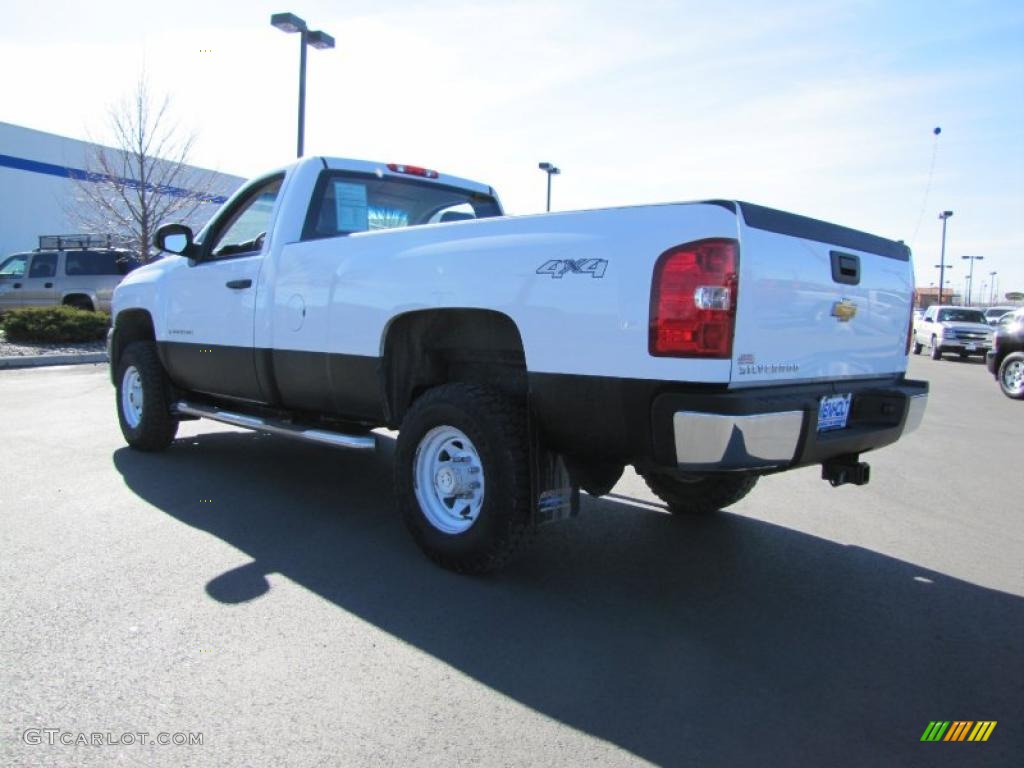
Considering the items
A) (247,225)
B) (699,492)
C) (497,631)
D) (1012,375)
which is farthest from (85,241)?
(1012,375)

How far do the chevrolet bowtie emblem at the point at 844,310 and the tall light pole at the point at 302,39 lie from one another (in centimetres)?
1284

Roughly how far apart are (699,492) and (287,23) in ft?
42.3

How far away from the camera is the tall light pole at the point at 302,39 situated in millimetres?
14109

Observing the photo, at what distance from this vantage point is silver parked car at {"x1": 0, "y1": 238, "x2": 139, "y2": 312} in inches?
702

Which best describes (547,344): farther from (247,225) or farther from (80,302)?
(80,302)

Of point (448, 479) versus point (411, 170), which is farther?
point (411, 170)

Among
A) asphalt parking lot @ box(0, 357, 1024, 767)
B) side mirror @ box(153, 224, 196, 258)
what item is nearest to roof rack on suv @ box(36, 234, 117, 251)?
side mirror @ box(153, 224, 196, 258)

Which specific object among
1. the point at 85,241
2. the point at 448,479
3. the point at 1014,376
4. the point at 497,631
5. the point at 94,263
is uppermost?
the point at 85,241

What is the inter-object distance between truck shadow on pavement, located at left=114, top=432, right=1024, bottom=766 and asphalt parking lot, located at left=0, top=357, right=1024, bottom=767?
0.04ft

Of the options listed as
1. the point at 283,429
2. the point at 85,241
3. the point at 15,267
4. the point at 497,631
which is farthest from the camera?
the point at 85,241

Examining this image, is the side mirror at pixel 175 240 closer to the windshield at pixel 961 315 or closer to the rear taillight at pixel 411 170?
the rear taillight at pixel 411 170

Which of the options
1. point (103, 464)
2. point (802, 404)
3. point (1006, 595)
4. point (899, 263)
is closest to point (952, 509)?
point (1006, 595)

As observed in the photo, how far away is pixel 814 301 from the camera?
10.9ft

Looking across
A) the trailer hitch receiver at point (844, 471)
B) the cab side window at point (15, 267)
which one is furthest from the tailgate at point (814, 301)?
the cab side window at point (15, 267)
